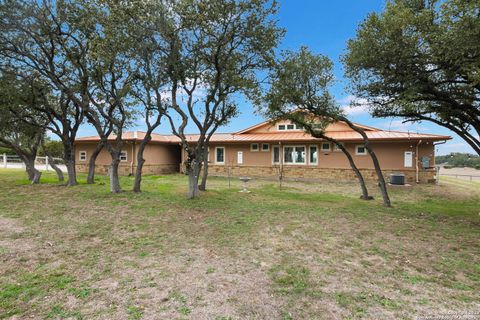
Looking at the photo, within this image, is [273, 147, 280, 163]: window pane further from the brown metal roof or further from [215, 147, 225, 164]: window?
[215, 147, 225, 164]: window

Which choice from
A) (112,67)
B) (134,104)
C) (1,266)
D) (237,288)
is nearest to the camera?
(237,288)

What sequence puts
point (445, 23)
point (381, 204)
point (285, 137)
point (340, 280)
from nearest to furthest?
point (340, 280), point (445, 23), point (381, 204), point (285, 137)

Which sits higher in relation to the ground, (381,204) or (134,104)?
(134,104)

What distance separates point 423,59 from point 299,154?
40.5 ft

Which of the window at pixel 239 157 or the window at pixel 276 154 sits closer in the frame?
the window at pixel 276 154

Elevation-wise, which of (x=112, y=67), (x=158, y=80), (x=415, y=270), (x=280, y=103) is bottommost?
(x=415, y=270)

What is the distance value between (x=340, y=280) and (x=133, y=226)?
4835 millimetres

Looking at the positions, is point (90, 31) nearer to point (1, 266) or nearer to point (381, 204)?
point (1, 266)

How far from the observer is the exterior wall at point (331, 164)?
16.2 meters

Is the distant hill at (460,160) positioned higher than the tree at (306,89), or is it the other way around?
the tree at (306,89)

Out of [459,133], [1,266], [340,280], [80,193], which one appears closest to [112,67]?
[80,193]

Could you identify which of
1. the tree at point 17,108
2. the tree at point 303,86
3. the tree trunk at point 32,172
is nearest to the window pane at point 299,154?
the tree at point 303,86

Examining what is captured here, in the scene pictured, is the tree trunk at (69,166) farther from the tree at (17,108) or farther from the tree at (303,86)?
the tree at (303,86)

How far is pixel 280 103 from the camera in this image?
10.1 m
